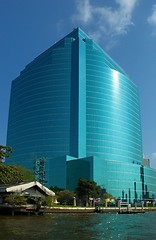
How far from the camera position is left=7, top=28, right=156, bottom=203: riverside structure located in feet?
474

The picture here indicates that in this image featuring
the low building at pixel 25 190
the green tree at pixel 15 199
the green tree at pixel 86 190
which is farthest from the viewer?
the green tree at pixel 86 190

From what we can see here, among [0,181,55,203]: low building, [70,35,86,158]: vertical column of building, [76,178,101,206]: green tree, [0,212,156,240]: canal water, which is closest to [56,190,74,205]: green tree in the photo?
[76,178,101,206]: green tree

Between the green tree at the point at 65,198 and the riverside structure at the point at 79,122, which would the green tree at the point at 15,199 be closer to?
the green tree at the point at 65,198

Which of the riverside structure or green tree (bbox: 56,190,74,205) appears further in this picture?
the riverside structure

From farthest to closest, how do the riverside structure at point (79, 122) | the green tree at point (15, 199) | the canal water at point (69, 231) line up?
the riverside structure at point (79, 122), the green tree at point (15, 199), the canal water at point (69, 231)

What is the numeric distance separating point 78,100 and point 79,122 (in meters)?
11.3

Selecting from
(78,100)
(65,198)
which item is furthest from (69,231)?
(78,100)

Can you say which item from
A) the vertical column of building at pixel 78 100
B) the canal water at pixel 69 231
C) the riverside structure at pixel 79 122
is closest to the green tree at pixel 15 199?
the canal water at pixel 69 231

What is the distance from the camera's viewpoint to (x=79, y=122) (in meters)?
147

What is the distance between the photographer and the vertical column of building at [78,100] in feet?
475

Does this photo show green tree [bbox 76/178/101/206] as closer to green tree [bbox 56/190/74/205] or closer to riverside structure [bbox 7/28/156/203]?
green tree [bbox 56/190/74/205]

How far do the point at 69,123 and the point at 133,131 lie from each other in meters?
43.9

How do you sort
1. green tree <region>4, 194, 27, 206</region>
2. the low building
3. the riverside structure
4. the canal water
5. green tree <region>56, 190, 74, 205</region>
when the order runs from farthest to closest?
1. the riverside structure
2. green tree <region>56, 190, 74, 205</region>
3. the low building
4. green tree <region>4, 194, 27, 206</region>
5. the canal water

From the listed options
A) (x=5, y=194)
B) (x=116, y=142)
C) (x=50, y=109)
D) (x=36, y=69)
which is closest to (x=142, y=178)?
(x=116, y=142)
